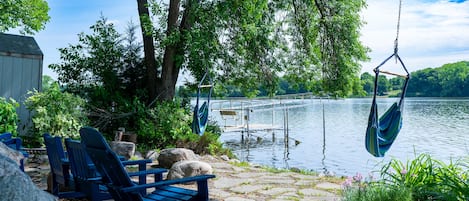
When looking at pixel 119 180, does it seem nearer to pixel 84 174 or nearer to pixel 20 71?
pixel 84 174

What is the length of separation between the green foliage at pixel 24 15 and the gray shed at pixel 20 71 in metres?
6.92

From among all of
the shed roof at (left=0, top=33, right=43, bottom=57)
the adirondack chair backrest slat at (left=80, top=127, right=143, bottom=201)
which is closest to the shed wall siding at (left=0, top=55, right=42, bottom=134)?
the shed roof at (left=0, top=33, right=43, bottom=57)

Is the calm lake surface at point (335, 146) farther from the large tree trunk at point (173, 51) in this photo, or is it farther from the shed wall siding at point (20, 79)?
the shed wall siding at point (20, 79)

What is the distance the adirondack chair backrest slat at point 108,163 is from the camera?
320 centimetres

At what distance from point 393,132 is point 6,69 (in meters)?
7.33

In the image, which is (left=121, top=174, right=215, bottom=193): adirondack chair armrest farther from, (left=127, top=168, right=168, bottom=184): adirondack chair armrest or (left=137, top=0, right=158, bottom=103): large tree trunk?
(left=137, top=0, right=158, bottom=103): large tree trunk

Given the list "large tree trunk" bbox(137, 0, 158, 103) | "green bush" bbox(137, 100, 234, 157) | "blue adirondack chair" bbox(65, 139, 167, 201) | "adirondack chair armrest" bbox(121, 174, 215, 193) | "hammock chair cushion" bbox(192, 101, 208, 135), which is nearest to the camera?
"adirondack chair armrest" bbox(121, 174, 215, 193)

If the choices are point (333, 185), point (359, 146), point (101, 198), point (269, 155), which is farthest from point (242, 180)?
point (359, 146)

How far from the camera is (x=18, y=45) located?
370 inches

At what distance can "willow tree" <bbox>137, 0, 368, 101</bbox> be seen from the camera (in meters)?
9.79

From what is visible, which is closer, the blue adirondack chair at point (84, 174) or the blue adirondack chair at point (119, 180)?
the blue adirondack chair at point (119, 180)

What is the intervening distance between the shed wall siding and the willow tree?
2334 mm

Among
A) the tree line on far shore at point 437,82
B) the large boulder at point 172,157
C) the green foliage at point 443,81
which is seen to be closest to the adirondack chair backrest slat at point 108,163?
the large boulder at point 172,157

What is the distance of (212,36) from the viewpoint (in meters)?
9.84
